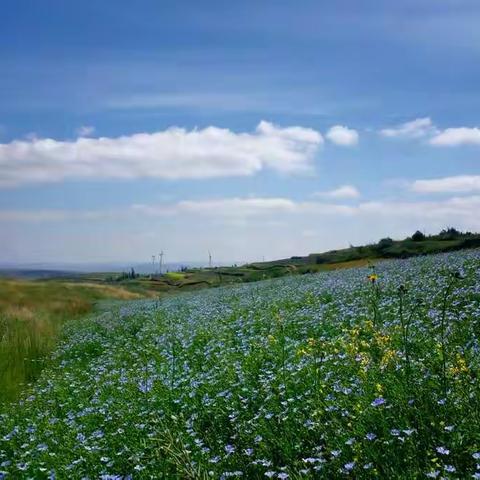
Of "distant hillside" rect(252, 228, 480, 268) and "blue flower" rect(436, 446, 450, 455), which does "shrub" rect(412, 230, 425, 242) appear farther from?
"blue flower" rect(436, 446, 450, 455)

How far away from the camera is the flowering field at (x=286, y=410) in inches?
181

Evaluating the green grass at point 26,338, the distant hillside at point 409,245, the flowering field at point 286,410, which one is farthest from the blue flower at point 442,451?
the distant hillside at point 409,245

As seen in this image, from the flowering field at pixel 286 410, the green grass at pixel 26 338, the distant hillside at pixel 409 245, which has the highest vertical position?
the distant hillside at pixel 409 245

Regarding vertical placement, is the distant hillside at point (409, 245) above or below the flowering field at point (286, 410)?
above

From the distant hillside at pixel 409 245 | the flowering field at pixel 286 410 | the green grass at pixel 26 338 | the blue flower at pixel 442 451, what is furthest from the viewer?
the distant hillside at pixel 409 245

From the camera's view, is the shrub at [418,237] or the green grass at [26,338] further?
the shrub at [418,237]

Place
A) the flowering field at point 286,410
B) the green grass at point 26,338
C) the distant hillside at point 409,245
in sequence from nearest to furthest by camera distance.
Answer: the flowering field at point 286,410
the green grass at point 26,338
the distant hillside at point 409,245

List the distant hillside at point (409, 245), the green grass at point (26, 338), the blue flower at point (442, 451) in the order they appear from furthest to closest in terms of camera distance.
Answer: the distant hillside at point (409, 245)
the green grass at point (26, 338)
the blue flower at point (442, 451)

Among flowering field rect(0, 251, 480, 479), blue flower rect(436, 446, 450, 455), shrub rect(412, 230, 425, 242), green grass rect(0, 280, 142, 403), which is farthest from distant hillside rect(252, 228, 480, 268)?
blue flower rect(436, 446, 450, 455)

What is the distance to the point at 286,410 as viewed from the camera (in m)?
5.77

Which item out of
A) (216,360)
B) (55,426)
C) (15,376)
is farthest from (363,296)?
(15,376)

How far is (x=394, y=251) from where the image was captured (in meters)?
46.7

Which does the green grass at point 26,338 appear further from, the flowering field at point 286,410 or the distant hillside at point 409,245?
the distant hillside at point 409,245

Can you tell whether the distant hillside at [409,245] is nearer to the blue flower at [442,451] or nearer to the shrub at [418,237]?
the shrub at [418,237]
